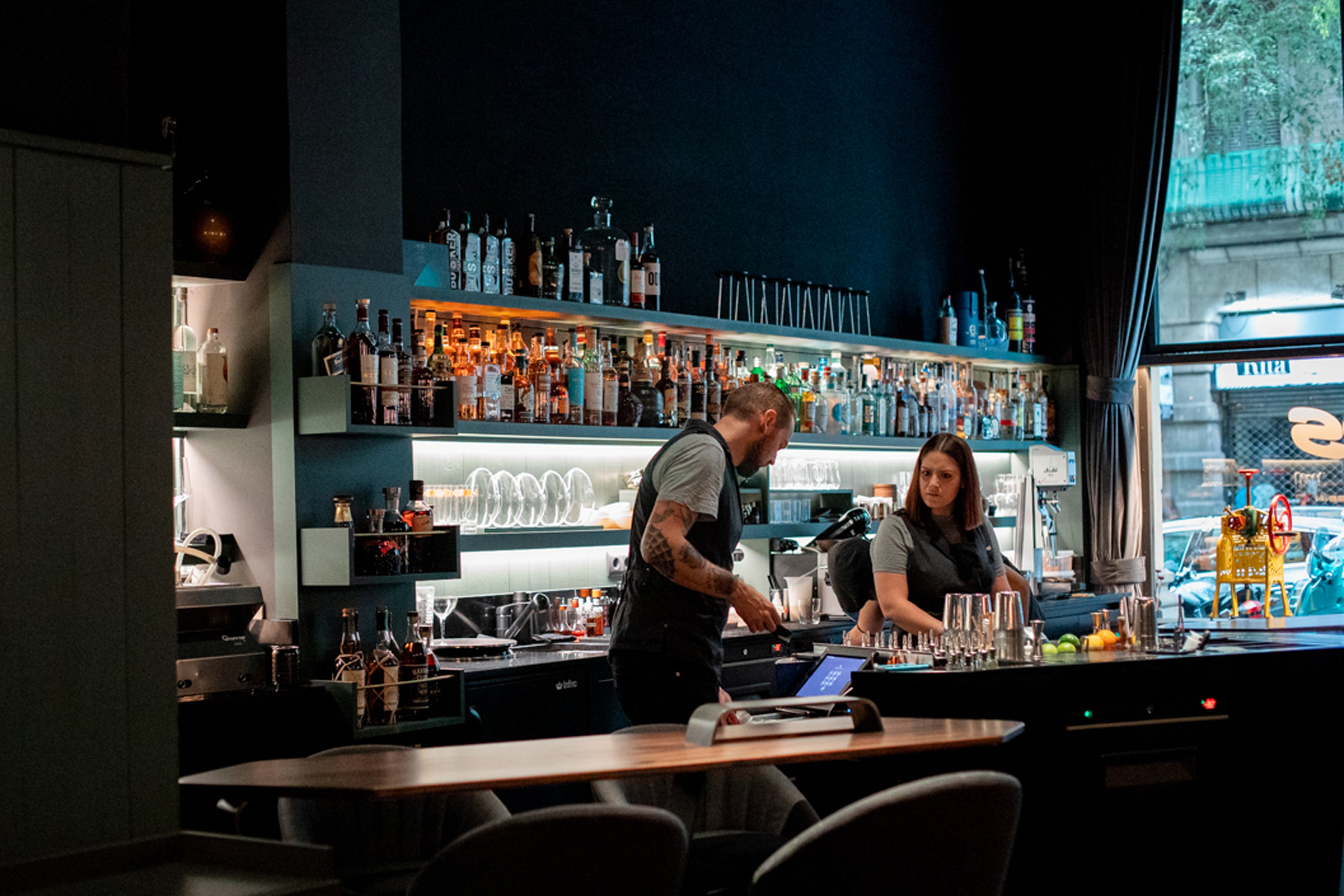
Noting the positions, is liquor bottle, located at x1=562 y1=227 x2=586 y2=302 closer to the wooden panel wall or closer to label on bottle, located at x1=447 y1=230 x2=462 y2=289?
label on bottle, located at x1=447 y1=230 x2=462 y2=289

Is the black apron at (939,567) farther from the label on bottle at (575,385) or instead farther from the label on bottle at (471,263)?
the label on bottle at (471,263)

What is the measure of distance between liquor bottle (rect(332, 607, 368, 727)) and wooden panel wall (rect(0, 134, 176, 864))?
6.23ft

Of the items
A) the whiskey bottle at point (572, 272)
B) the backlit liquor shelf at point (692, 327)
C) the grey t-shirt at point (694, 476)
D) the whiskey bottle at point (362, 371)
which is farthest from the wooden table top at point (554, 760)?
the whiskey bottle at point (572, 272)

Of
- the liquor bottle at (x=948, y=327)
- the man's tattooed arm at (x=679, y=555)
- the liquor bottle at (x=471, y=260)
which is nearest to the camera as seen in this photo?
the man's tattooed arm at (x=679, y=555)

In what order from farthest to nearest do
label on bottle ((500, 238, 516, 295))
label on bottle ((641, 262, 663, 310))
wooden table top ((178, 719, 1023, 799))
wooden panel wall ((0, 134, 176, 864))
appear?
label on bottle ((641, 262, 663, 310)) < label on bottle ((500, 238, 516, 295)) < wooden panel wall ((0, 134, 176, 864)) < wooden table top ((178, 719, 1023, 799))

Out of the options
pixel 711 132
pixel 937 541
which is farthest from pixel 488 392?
pixel 711 132

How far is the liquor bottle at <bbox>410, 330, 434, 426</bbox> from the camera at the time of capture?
4535 millimetres

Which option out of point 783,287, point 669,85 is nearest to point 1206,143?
point 783,287

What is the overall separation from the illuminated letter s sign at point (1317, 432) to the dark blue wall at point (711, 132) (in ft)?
7.22

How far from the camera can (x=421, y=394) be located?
15.0ft

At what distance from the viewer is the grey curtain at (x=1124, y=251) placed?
27.3ft

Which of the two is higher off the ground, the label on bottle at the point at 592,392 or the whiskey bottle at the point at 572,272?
the whiskey bottle at the point at 572,272

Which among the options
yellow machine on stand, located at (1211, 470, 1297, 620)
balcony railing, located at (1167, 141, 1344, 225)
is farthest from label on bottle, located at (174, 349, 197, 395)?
A: balcony railing, located at (1167, 141, 1344, 225)

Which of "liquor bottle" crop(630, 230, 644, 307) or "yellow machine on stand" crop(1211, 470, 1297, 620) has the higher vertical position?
"liquor bottle" crop(630, 230, 644, 307)
